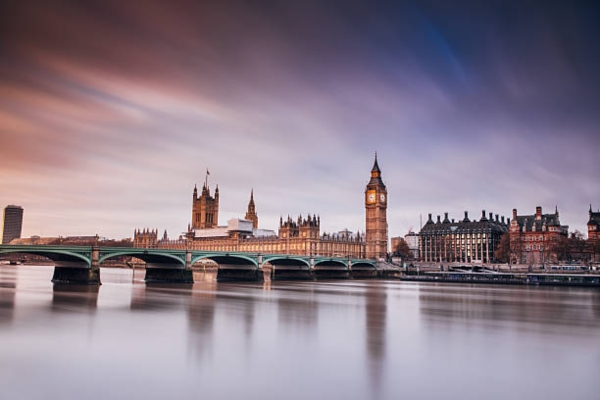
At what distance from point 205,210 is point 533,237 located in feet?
281

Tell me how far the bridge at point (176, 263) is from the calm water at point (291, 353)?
701 inches

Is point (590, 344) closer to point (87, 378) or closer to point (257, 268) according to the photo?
point (87, 378)

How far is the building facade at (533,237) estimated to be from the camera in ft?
320

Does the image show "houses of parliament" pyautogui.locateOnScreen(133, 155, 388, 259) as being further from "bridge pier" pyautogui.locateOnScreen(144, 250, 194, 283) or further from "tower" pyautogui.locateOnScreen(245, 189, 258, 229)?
"bridge pier" pyautogui.locateOnScreen(144, 250, 194, 283)

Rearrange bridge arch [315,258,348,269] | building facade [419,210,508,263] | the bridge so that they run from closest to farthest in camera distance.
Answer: the bridge
bridge arch [315,258,348,269]
building facade [419,210,508,263]

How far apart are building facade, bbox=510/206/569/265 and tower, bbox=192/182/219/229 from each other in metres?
80.4

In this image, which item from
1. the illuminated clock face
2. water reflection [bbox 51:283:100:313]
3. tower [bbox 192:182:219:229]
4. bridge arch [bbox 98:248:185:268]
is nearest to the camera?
water reflection [bbox 51:283:100:313]

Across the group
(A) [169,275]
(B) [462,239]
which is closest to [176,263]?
(A) [169,275]

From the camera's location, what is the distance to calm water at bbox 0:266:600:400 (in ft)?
43.1

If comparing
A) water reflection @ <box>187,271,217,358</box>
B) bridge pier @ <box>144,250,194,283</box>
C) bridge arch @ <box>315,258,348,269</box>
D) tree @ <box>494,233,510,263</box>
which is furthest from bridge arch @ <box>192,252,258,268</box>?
tree @ <box>494,233,510,263</box>

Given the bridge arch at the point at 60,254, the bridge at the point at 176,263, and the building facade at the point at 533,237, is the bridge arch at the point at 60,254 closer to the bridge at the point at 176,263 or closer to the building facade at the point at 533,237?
the bridge at the point at 176,263

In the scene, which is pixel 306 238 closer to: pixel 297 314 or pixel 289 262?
pixel 289 262

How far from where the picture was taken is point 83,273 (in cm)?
4944

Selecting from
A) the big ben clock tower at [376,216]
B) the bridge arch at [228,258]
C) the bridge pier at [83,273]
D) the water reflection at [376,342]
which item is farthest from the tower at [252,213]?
the water reflection at [376,342]
